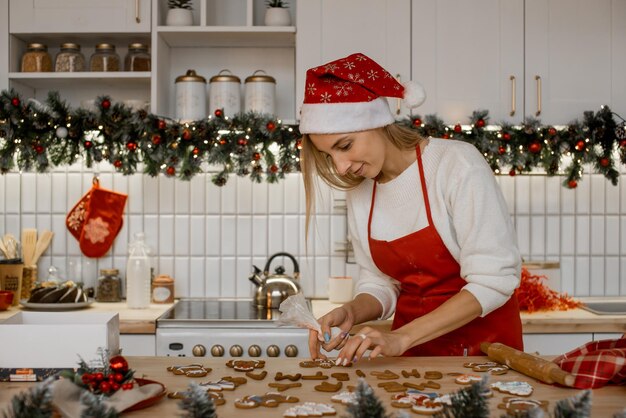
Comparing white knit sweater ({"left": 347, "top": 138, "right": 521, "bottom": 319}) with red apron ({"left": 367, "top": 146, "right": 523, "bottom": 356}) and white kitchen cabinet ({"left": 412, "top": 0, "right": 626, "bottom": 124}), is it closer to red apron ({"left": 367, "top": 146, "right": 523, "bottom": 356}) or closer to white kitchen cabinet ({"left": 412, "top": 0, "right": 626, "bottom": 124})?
red apron ({"left": 367, "top": 146, "right": 523, "bottom": 356})

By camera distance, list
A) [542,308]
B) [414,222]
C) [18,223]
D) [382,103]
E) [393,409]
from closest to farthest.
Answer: [393,409] < [382,103] < [414,222] < [542,308] < [18,223]

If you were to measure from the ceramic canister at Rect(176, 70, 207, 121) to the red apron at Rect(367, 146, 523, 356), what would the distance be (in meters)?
1.31

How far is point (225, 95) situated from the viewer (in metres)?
3.26

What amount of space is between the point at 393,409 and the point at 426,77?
2074 millimetres

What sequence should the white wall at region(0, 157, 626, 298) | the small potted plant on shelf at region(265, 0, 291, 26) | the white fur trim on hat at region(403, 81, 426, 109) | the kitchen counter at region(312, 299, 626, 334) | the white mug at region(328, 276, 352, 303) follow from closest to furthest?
the white fur trim on hat at region(403, 81, 426, 109) < the kitchen counter at region(312, 299, 626, 334) < the small potted plant on shelf at region(265, 0, 291, 26) < the white mug at region(328, 276, 352, 303) < the white wall at region(0, 157, 626, 298)

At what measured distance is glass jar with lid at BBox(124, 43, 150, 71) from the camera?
3314 millimetres

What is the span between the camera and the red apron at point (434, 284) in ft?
6.89

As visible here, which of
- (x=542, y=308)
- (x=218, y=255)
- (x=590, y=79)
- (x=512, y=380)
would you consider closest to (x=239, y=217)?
(x=218, y=255)

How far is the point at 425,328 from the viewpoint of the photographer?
1793mm

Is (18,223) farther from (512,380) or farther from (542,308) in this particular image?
(512,380)

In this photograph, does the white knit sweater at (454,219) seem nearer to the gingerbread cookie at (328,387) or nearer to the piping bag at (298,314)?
the piping bag at (298,314)

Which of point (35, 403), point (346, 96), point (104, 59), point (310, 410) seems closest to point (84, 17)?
point (104, 59)

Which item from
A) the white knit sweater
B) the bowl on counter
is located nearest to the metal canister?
the white knit sweater

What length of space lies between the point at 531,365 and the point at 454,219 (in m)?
0.52
